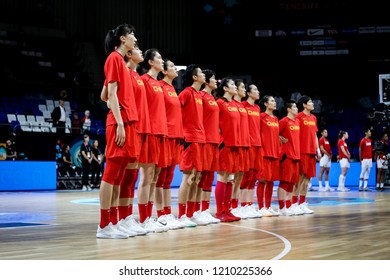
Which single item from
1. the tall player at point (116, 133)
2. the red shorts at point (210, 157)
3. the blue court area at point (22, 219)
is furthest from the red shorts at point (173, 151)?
the blue court area at point (22, 219)

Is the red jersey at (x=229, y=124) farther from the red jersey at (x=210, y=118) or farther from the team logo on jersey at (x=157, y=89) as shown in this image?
the team logo on jersey at (x=157, y=89)

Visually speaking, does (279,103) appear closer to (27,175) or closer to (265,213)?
(27,175)

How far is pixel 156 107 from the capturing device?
771 centimetres

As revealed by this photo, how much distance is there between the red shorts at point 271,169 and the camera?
1036 cm

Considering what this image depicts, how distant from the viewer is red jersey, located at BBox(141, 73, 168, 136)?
7.62m

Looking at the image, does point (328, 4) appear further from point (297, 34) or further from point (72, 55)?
point (72, 55)

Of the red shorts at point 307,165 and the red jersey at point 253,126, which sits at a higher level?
the red jersey at point 253,126

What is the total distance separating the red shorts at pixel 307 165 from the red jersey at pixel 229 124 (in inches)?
70.6

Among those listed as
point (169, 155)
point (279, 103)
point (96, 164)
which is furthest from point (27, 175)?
point (169, 155)

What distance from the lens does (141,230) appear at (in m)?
7.11

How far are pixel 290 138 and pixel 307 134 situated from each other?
47cm

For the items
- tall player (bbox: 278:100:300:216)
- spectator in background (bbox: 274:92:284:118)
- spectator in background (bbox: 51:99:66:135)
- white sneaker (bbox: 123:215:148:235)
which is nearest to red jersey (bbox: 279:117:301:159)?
tall player (bbox: 278:100:300:216)

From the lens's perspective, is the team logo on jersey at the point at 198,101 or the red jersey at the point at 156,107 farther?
the team logo on jersey at the point at 198,101

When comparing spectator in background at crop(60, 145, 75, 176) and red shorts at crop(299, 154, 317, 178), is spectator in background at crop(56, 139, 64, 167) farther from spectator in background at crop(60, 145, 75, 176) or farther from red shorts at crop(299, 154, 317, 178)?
red shorts at crop(299, 154, 317, 178)
